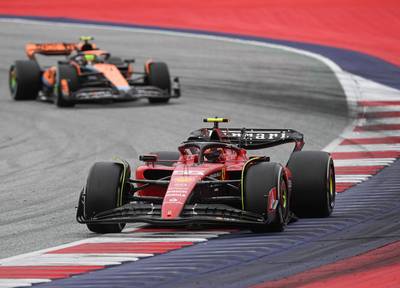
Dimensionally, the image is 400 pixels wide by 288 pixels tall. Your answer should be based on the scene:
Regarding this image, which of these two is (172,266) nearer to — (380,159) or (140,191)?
A: (140,191)

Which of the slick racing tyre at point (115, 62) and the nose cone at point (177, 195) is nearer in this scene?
the nose cone at point (177, 195)

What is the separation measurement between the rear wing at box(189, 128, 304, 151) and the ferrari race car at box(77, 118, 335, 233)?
0.20 metres

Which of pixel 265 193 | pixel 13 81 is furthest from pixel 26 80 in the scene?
pixel 265 193

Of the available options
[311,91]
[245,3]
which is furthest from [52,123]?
[245,3]

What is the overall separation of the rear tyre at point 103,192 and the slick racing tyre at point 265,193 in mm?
1364

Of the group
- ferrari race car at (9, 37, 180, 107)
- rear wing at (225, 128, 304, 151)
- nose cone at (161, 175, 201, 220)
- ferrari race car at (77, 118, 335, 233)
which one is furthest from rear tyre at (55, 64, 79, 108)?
nose cone at (161, 175, 201, 220)

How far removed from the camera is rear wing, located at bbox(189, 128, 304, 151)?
Answer: 47.1 feet

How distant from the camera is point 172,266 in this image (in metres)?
10.9

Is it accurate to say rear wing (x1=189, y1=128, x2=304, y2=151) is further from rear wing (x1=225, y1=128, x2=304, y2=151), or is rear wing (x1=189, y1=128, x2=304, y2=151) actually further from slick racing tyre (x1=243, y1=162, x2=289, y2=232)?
slick racing tyre (x1=243, y1=162, x2=289, y2=232)

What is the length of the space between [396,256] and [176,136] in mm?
10942

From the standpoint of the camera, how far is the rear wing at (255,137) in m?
14.3

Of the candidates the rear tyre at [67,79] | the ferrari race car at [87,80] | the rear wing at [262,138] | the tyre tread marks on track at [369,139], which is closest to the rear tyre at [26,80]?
the ferrari race car at [87,80]

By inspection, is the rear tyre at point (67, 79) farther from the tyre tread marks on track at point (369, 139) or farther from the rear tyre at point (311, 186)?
the rear tyre at point (311, 186)

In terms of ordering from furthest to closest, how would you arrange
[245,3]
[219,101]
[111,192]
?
[245,3] → [219,101] → [111,192]
